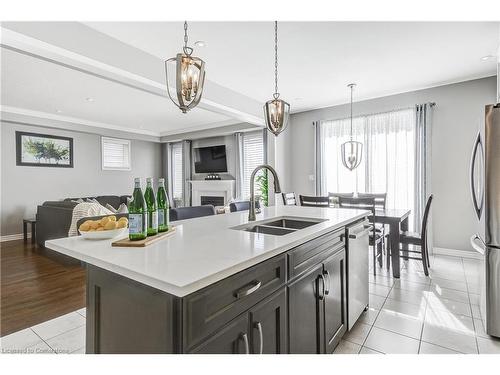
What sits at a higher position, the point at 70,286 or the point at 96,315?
the point at 96,315

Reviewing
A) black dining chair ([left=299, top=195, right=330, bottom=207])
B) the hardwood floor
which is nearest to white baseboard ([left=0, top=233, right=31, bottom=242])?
the hardwood floor

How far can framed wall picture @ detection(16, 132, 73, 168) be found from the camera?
5613 mm

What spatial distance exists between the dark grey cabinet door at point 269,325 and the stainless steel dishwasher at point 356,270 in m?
0.90

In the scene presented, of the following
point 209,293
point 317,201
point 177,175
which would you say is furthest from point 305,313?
point 177,175

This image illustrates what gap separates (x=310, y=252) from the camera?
151cm

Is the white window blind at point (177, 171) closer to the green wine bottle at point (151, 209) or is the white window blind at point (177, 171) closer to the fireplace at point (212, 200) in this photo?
the fireplace at point (212, 200)

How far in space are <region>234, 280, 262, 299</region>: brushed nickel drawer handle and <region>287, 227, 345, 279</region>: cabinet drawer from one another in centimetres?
28

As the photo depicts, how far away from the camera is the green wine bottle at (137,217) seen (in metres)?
1.24

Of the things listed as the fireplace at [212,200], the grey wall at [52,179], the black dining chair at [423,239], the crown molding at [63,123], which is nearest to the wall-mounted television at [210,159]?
the fireplace at [212,200]

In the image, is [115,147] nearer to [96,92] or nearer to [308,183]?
[96,92]

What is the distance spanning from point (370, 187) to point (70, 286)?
184 inches

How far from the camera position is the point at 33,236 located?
5.15 m

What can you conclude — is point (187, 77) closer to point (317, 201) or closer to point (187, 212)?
point (187, 212)
